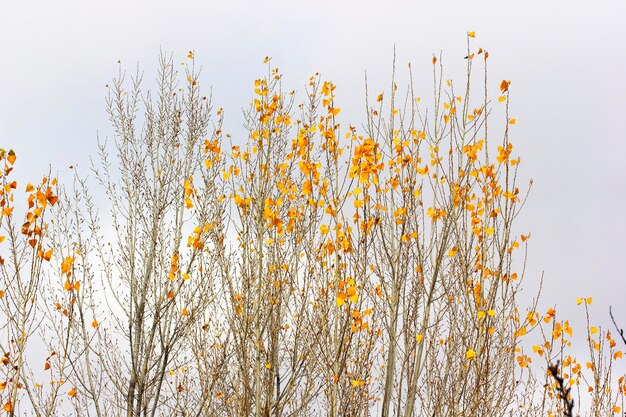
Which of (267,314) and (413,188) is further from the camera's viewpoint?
(267,314)

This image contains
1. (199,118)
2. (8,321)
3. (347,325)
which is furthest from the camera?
(199,118)

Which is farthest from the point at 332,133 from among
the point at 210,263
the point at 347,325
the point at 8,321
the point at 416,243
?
the point at 8,321

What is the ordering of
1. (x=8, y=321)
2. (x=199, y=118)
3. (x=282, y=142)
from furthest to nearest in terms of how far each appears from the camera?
(x=199, y=118) < (x=282, y=142) < (x=8, y=321)

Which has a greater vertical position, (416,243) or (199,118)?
(199,118)

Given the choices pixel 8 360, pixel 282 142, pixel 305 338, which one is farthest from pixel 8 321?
pixel 282 142

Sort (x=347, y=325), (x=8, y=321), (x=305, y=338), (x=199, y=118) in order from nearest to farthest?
(x=347, y=325) < (x=8, y=321) < (x=305, y=338) < (x=199, y=118)

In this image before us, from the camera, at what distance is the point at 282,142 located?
6.88m

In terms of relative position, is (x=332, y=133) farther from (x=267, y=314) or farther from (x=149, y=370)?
(x=149, y=370)

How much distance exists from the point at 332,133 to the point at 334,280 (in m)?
1.39

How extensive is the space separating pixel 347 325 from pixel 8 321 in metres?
3.13

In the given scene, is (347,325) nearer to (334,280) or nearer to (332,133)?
(334,280)

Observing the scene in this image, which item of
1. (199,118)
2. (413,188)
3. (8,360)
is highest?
(199,118)

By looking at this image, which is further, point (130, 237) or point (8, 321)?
point (130, 237)

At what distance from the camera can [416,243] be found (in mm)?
5520
